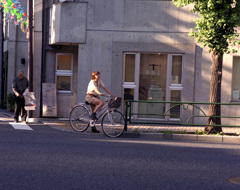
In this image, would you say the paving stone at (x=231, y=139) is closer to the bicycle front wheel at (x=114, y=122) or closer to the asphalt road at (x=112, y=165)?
the asphalt road at (x=112, y=165)

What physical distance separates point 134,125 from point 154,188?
824 cm

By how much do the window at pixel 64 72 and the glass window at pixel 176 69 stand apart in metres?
4.37

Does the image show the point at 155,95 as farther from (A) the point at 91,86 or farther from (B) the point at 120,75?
(A) the point at 91,86

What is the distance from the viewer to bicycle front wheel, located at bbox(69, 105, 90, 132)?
45.6 ft

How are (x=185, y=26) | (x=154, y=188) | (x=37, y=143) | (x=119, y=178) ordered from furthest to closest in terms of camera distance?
1. (x=185, y=26)
2. (x=37, y=143)
3. (x=119, y=178)
4. (x=154, y=188)

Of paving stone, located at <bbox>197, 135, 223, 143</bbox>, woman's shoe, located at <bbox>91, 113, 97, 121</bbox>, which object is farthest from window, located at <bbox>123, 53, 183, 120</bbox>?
paving stone, located at <bbox>197, 135, 223, 143</bbox>

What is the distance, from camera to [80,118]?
1408cm

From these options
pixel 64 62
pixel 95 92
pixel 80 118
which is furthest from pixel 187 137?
pixel 64 62

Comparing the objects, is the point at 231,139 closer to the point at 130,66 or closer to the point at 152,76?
the point at 152,76

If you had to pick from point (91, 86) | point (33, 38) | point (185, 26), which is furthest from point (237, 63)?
point (33, 38)

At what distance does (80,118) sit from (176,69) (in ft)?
17.8

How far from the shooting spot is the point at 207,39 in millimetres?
13680

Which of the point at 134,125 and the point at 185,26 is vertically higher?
the point at 185,26

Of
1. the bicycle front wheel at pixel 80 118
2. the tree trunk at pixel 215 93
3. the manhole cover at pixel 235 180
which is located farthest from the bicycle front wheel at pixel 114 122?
the manhole cover at pixel 235 180
